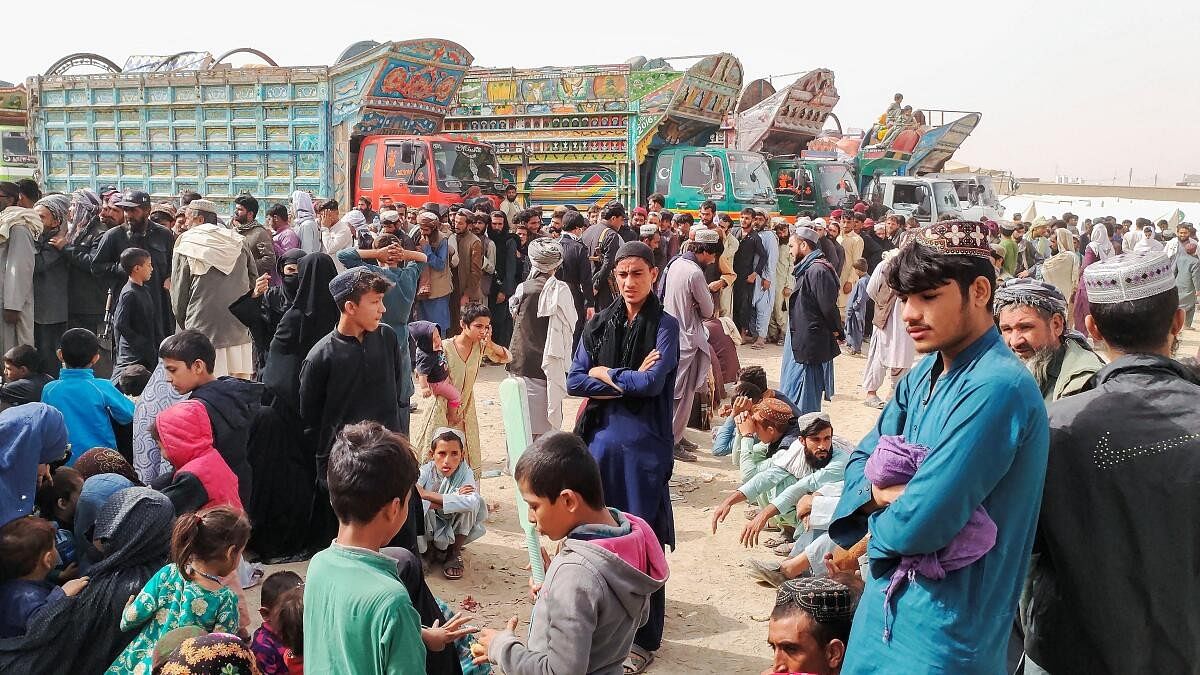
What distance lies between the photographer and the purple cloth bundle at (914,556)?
2072 mm

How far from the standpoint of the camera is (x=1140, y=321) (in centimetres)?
239

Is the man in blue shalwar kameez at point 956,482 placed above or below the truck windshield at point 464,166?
below

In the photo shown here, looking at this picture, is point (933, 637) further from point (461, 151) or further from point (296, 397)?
point (461, 151)

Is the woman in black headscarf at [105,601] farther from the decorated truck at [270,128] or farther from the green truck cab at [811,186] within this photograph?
the green truck cab at [811,186]

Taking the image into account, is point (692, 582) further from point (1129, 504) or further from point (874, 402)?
point (874, 402)

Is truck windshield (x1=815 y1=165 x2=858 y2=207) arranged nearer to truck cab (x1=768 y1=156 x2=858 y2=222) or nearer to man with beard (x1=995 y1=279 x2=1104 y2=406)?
truck cab (x1=768 y1=156 x2=858 y2=222)

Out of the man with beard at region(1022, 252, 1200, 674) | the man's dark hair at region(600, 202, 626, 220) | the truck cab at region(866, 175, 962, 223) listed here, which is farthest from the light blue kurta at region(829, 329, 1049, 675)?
the truck cab at region(866, 175, 962, 223)

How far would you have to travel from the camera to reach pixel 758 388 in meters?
6.45

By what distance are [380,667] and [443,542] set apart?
122 inches

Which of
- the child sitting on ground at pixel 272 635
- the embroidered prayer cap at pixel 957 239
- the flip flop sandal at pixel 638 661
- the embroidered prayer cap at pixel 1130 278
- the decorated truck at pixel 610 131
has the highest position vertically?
the decorated truck at pixel 610 131

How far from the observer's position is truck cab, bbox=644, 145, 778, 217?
15.8 meters

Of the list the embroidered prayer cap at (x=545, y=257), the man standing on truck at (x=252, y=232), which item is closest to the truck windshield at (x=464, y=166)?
the man standing on truck at (x=252, y=232)

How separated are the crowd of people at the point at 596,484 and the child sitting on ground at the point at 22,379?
0.05ft

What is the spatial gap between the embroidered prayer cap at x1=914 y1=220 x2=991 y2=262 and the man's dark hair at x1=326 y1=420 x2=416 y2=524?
4.49 ft
